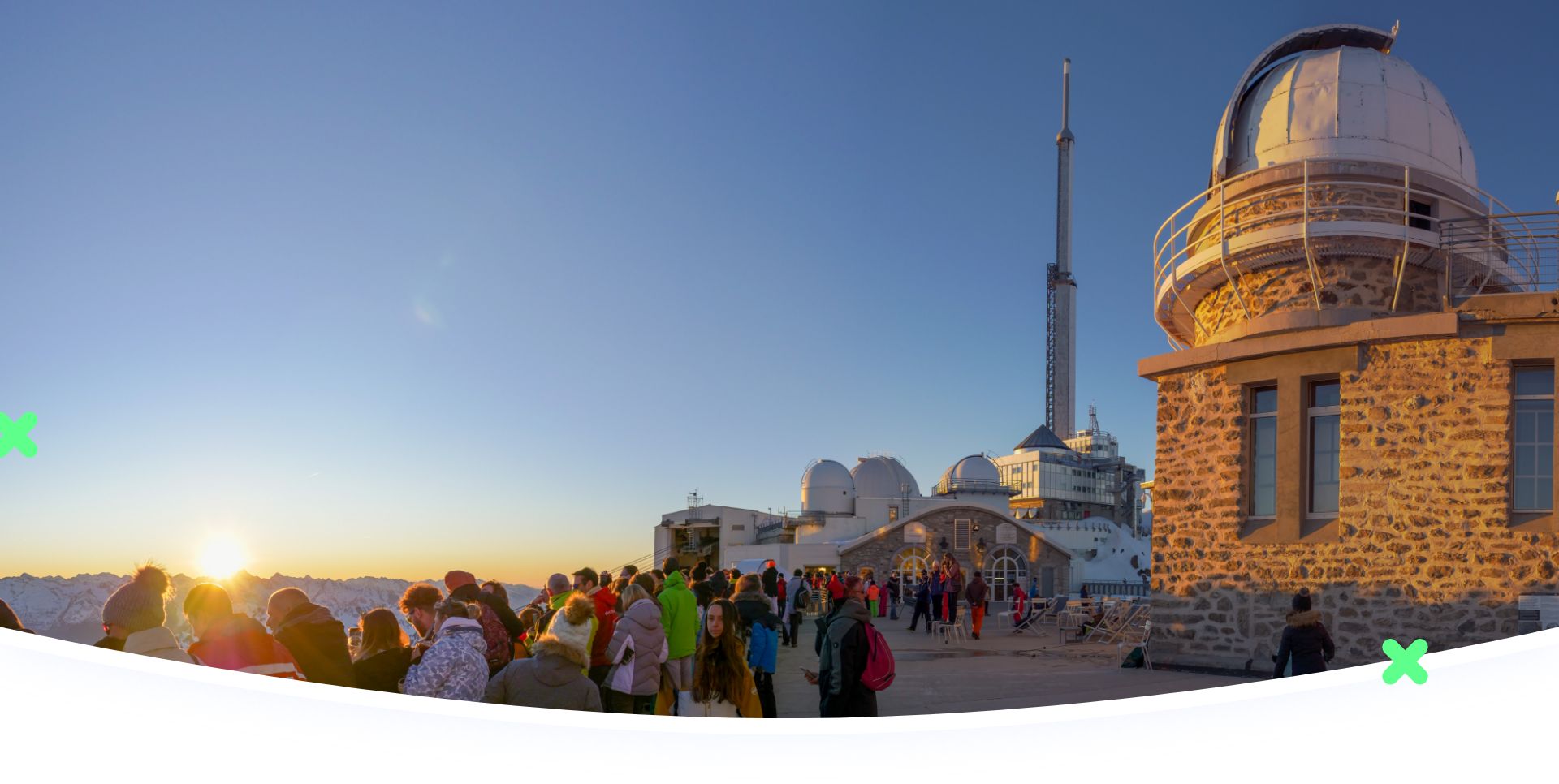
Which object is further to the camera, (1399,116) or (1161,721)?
(1399,116)

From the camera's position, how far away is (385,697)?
14.2 feet

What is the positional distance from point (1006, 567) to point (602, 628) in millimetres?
27473

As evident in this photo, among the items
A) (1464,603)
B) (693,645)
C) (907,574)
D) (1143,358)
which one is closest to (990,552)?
(907,574)

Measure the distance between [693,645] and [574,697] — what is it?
7.00 feet

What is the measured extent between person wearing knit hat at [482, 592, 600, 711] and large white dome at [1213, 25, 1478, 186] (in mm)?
10562

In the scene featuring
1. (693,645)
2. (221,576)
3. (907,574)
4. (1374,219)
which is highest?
(1374,219)

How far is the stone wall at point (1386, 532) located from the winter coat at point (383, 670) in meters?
8.94

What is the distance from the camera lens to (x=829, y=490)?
42.8 m

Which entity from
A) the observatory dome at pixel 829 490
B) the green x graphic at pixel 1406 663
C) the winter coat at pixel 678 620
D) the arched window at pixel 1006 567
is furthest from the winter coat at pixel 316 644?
the observatory dome at pixel 829 490

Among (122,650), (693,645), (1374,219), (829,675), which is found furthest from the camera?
(1374,219)

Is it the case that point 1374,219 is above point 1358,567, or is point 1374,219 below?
above

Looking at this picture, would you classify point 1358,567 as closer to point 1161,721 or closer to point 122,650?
point 1161,721

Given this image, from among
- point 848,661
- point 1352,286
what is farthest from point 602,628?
point 1352,286

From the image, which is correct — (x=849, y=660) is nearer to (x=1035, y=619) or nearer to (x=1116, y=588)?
(x=1035, y=619)
